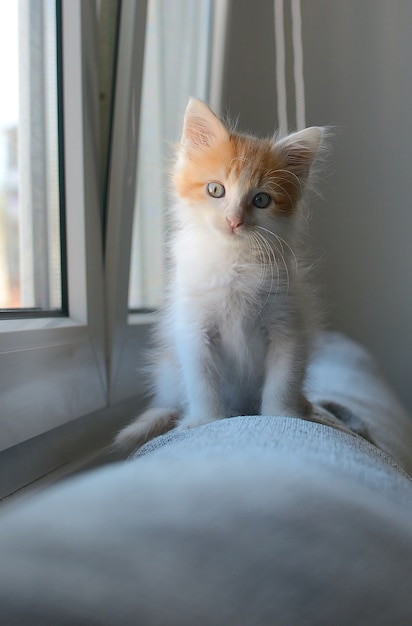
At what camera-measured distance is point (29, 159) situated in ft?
3.07

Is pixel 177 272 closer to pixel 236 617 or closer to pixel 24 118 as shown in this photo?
pixel 24 118

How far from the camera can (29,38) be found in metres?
0.93

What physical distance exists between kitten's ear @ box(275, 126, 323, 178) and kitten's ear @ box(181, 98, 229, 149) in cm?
→ 9

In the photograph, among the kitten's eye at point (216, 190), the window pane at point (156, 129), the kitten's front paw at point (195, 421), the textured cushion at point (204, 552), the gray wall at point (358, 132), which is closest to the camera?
the textured cushion at point (204, 552)

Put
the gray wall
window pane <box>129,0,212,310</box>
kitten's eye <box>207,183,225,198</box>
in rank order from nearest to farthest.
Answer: kitten's eye <box>207,183,225,198</box>
window pane <box>129,0,212,310</box>
the gray wall

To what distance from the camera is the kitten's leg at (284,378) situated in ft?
2.60

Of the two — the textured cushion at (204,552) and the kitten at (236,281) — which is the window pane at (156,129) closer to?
the kitten at (236,281)

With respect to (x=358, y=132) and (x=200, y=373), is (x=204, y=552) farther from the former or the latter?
(x=358, y=132)

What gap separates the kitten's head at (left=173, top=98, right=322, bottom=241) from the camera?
845 mm

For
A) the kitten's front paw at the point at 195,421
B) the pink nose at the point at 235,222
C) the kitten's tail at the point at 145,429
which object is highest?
the pink nose at the point at 235,222

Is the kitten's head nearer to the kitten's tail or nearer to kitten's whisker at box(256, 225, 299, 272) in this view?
kitten's whisker at box(256, 225, 299, 272)

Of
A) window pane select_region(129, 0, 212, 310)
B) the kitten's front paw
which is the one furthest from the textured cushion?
window pane select_region(129, 0, 212, 310)

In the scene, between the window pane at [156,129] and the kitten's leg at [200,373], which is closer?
the kitten's leg at [200,373]

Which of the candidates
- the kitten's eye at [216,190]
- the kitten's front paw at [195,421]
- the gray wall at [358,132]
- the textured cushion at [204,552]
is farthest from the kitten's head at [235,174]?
the gray wall at [358,132]
